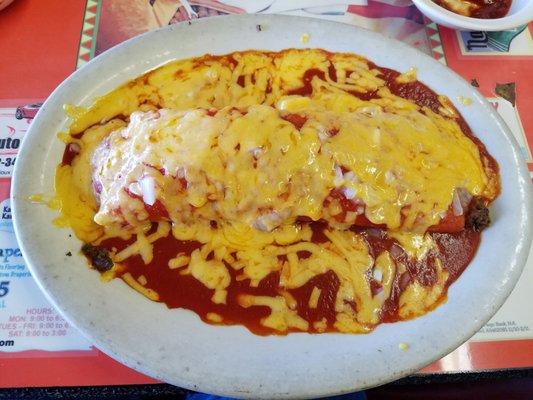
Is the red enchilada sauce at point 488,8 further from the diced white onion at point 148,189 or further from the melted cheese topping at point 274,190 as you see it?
the diced white onion at point 148,189

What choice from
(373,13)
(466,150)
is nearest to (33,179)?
(466,150)

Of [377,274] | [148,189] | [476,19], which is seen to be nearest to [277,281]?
[377,274]

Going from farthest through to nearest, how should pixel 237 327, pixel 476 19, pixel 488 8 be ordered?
pixel 488 8
pixel 476 19
pixel 237 327

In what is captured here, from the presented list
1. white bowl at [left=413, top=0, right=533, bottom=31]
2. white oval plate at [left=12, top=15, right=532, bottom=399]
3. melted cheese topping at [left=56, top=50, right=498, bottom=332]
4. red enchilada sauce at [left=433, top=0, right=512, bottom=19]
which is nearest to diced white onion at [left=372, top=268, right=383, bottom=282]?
melted cheese topping at [left=56, top=50, right=498, bottom=332]

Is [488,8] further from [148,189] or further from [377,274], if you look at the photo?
[148,189]

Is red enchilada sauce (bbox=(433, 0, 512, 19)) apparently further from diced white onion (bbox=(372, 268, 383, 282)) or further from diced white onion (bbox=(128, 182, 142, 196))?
diced white onion (bbox=(128, 182, 142, 196))

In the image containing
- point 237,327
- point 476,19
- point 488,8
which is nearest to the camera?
point 237,327
